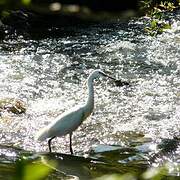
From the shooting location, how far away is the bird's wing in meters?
7.98

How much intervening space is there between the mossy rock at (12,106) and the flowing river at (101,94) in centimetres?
17

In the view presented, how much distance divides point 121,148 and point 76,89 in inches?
151

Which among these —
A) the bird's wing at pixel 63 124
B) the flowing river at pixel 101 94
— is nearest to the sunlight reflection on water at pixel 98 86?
the flowing river at pixel 101 94

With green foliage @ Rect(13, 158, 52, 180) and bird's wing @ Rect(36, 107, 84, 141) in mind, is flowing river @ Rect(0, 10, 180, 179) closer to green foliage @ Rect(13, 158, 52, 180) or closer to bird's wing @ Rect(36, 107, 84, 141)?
bird's wing @ Rect(36, 107, 84, 141)

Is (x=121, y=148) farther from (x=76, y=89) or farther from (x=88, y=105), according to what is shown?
(x=76, y=89)

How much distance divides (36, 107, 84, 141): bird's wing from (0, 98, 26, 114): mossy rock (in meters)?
1.66

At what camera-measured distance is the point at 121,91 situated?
37.3ft

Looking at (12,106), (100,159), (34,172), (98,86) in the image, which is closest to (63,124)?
(100,159)

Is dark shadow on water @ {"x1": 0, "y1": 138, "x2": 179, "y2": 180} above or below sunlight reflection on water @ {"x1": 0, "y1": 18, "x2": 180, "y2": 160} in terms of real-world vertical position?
below

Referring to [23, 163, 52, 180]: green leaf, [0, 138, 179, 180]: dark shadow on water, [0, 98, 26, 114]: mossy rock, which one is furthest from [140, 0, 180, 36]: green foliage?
[0, 98, 26, 114]: mossy rock

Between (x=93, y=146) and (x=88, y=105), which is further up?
(x=88, y=105)

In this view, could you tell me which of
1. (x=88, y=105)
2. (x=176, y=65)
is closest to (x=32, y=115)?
(x=88, y=105)

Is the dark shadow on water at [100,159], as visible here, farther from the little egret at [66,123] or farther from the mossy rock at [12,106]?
the mossy rock at [12,106]

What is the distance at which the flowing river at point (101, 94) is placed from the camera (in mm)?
7762
